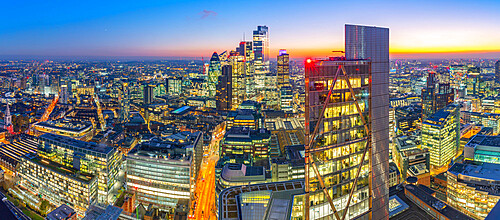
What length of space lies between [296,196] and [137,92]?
85285 millimetres

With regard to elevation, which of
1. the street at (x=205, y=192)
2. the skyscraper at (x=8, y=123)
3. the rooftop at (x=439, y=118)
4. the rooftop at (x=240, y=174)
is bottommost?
the street at (x=205, y=192)

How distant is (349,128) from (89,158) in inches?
1199

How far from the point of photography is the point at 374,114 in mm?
16109

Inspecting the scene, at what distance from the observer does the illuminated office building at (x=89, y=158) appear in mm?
36531

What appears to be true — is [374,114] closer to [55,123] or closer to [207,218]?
[207,218]

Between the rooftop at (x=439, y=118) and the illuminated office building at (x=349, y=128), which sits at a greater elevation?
the illuminated office building at (x=349, y=128)

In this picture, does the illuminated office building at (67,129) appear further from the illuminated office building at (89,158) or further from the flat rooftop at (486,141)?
the flat rooftop at (486,141)

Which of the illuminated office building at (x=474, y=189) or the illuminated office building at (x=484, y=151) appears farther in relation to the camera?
the illuminated office building at (x=484, y=151)

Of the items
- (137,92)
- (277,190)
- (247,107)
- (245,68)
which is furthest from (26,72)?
(277,190)

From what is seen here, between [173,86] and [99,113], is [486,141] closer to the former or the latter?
[99,113]

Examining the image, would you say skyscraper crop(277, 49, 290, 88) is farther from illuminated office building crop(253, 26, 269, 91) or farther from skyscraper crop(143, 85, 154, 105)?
skyscraper crop(143, 85, 154, 105)

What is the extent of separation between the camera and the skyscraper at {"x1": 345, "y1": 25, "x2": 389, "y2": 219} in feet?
51.2

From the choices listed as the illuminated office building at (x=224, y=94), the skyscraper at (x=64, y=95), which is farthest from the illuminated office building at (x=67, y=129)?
the illuminated office building at (x=224, y=94)

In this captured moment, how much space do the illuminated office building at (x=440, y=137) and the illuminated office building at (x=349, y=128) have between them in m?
35.8
